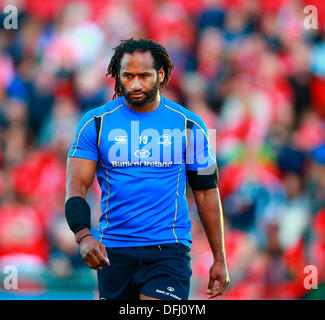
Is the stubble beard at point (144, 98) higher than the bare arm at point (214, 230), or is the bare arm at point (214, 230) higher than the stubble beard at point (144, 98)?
the stubble beard at point (144, 98)

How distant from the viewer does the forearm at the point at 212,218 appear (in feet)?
14.8

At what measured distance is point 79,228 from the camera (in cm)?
409

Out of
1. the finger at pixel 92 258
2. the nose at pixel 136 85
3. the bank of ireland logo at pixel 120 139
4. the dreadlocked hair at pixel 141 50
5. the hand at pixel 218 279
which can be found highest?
the dreadlocked hair at pixel 141 50

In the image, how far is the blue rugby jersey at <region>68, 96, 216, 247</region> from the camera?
434 cm

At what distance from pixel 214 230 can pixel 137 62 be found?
1157 mm

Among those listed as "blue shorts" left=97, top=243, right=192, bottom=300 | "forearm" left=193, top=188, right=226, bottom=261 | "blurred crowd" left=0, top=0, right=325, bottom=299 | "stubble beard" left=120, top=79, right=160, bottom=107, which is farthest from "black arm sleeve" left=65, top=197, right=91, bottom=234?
"blurred crowd" left=0, top=0, right=325, bottom=299

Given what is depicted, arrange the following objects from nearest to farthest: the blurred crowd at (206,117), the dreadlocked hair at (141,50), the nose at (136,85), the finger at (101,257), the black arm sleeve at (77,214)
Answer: the finger at (101,257)
the black arm sleeve at (77,214)
the nose at (136,85)
the dreadlocked hair at (141,50)
the blurred crowd at (206,117)

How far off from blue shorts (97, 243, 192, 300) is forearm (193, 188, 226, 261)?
26 cm

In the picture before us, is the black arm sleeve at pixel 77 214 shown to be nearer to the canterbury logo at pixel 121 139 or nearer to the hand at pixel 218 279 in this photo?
the canterbury logo at pixel 121 139

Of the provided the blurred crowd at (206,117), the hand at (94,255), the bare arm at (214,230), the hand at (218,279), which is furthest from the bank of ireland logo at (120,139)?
the blurred crowd at (206,117)

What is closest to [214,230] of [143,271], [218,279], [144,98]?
[218,279]

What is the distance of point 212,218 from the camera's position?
4559 mm

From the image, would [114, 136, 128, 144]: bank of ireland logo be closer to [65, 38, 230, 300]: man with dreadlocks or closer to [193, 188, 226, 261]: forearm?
[65, 38, 230, 300]: man with dreadlocks

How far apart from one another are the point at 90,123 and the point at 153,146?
412 mm
